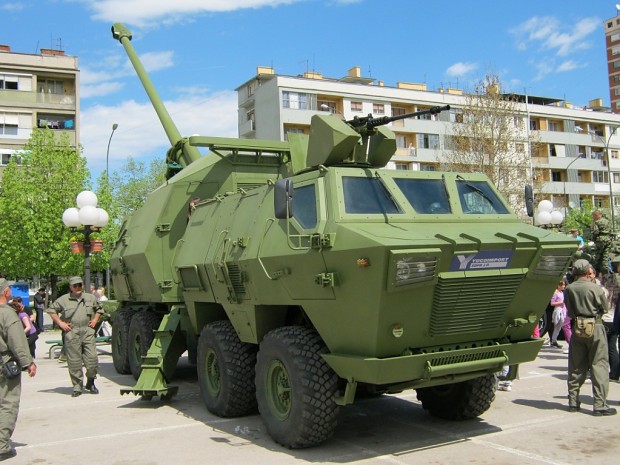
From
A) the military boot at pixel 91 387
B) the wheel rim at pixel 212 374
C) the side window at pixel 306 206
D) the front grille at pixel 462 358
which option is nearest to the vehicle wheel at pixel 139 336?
the military boot at pixel 91 387

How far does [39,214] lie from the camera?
2623cm

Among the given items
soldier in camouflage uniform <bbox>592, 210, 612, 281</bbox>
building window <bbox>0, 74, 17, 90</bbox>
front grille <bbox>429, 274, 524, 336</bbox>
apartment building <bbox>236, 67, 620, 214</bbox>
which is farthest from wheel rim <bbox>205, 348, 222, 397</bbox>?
building window <bbox>0, 74, 17, 90</bbox>

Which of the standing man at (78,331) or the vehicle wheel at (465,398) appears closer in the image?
the vehicle wheel at (465,398)

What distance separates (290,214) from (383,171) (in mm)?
1150

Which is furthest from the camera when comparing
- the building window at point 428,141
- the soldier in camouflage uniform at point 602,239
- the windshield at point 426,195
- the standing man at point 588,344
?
the building window at point 428,141

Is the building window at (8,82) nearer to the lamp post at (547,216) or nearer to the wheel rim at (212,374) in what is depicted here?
the lamp post at (547,216)

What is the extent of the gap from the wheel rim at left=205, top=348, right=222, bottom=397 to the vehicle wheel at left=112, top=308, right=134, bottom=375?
3.65m

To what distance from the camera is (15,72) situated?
43.2 meters

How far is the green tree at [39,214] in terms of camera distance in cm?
2577

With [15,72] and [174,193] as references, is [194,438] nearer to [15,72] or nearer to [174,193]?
[174,193]

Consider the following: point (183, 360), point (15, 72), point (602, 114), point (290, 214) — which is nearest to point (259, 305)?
point (290, 214)

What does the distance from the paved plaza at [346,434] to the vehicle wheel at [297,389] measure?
0.67 ft

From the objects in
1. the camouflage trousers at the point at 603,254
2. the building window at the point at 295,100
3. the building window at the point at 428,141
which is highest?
the building window at the point at 295,100

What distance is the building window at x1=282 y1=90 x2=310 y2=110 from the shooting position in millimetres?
44656
